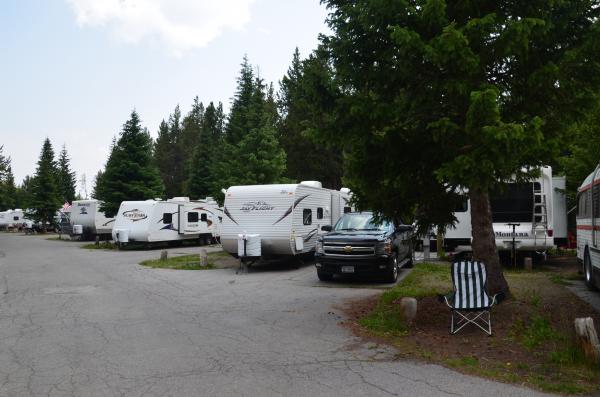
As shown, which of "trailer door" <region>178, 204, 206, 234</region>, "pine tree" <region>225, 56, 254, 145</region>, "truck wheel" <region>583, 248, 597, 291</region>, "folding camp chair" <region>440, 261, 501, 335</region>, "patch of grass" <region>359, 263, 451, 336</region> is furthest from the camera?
"pine tree" <region>225, 56, 254, 145</region>

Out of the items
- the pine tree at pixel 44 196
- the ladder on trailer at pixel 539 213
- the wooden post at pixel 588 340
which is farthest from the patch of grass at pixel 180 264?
the pine tree at pixel 44 196

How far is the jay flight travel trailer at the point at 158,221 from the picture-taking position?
27.0 meters

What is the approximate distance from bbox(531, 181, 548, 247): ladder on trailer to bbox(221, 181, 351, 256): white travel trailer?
5643 mm

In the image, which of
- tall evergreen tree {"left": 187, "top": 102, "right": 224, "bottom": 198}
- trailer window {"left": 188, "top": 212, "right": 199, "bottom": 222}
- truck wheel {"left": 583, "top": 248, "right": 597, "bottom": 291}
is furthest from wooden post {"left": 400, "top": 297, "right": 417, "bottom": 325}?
tall evergreen tree {"left": 187, "top": 102, "right": 224, "bottom": 198}

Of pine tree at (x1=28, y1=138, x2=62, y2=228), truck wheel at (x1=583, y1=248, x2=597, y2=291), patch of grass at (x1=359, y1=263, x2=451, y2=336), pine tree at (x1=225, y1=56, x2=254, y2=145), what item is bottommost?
patch of grass at (x1=359, y1=263, x2=451, y2=336)

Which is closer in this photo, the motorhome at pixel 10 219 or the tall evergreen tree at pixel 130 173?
the tall evergreen tree at pixel 130 173

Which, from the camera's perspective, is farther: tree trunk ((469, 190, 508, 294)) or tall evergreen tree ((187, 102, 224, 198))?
tall evergreen tree ((187, 102, 224, 198))

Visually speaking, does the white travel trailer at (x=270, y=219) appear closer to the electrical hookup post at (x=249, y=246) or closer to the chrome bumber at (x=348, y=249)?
the electrical hookup post at (x=249, y=246)

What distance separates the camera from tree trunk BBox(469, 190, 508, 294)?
29.1 feet

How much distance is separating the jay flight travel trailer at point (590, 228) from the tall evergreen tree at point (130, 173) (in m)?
27.2

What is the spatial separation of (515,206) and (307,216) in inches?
261

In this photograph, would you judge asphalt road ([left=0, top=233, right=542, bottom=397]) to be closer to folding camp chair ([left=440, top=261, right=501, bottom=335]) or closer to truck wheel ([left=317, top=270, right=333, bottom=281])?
truck wheel ([left=317, top=270, right=333, bottom=281])

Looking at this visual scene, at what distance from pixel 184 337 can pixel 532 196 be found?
11.9 metres

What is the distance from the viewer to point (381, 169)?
8.65m
